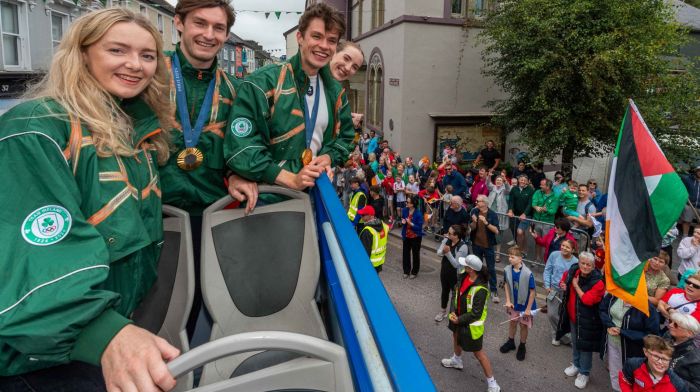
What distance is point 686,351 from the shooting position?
4.73 m

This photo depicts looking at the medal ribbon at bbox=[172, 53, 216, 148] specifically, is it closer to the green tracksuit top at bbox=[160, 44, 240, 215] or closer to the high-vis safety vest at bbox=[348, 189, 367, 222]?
the green tracksuit top at bbox=[160, 44, 240, 215]

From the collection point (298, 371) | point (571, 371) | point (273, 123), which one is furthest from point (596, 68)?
point (298, 371)

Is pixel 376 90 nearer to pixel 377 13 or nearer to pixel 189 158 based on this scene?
pixel 377 13

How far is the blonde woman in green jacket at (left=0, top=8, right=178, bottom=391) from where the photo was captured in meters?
1.11

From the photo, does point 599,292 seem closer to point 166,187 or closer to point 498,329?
point 498,329

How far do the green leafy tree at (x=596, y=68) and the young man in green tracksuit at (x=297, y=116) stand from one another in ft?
32.3

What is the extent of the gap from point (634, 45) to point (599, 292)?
761cm

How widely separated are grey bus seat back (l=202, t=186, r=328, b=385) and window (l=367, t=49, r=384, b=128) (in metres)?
18.0

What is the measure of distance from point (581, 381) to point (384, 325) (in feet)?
20.7

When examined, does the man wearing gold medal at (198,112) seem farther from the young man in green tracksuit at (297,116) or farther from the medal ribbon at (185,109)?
the young man in green tracksuit at (297,116)

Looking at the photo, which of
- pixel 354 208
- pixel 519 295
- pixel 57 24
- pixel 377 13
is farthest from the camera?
pixel 377 13

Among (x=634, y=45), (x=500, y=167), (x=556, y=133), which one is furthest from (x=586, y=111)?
(x=500, y=167)

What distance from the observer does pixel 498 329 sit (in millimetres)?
7914

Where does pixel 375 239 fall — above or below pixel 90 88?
below
